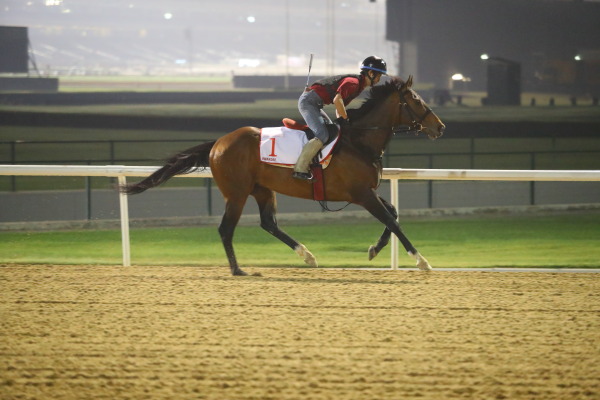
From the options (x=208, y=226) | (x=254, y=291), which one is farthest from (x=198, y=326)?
(x=208, y=226)

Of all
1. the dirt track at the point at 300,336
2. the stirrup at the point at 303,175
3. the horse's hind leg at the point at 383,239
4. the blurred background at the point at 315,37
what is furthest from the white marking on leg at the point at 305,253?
the blurred background at the point at 315,37

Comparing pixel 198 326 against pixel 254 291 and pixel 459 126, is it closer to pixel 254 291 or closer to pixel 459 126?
pixel 254 291

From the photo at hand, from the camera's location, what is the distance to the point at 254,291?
24.7 ft

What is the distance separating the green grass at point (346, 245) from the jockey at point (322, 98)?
1.78m

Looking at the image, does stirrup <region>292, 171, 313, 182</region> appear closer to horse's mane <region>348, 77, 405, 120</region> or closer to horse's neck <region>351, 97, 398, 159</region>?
horse's neck <region>351, 97, 398, 159</region>

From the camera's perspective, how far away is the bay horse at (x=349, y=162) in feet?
27.4

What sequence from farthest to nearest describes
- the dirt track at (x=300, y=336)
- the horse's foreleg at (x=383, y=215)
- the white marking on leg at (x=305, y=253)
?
the white marking on leg at (x=305, y=253)
the horse's foreleg at (x=383, y=215)
the dirt track at (x=300, y=336)

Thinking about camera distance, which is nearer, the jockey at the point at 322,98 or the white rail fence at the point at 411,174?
the jockey at the point at 322,98

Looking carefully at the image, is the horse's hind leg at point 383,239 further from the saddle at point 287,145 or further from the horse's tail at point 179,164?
the horse's tail at point 179,164

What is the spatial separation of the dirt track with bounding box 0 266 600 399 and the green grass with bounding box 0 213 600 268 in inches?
75.8

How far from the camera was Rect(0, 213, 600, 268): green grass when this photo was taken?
10.3 meters

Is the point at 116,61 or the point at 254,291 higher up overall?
the point at 116,61

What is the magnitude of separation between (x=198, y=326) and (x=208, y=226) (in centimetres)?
788

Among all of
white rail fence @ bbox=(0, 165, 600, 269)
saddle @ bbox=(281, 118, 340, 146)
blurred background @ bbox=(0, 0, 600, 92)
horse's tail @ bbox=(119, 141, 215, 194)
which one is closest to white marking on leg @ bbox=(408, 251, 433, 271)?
white rail fence @ bbox=(0, 165, 600, 269)
